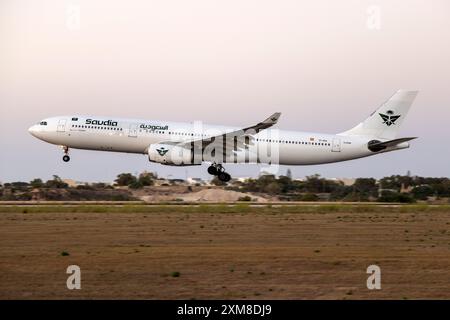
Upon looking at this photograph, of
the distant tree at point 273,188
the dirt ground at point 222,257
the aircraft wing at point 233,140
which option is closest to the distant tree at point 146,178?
the distant tree at point 273,188

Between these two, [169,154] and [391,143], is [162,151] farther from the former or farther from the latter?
[391,143]

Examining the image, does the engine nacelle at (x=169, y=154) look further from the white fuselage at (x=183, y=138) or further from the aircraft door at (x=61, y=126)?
the aircraft door at (x=61, y=126)

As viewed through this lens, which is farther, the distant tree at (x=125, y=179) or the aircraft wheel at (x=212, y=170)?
the distant tree at (x=125, y=179)

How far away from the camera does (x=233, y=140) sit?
49875 mm

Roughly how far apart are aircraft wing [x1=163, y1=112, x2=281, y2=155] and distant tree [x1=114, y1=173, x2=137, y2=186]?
2484cm

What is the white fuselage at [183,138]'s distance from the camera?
4869cm

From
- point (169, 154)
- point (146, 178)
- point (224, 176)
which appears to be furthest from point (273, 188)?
point (169, 154)

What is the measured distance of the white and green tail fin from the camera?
52062 mm

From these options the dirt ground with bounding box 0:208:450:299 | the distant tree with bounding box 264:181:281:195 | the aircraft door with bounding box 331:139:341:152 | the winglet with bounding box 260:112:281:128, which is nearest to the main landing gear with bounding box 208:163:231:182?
the winglet with bounding box 260:112:281:128

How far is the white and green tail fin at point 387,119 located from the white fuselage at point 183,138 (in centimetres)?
82
